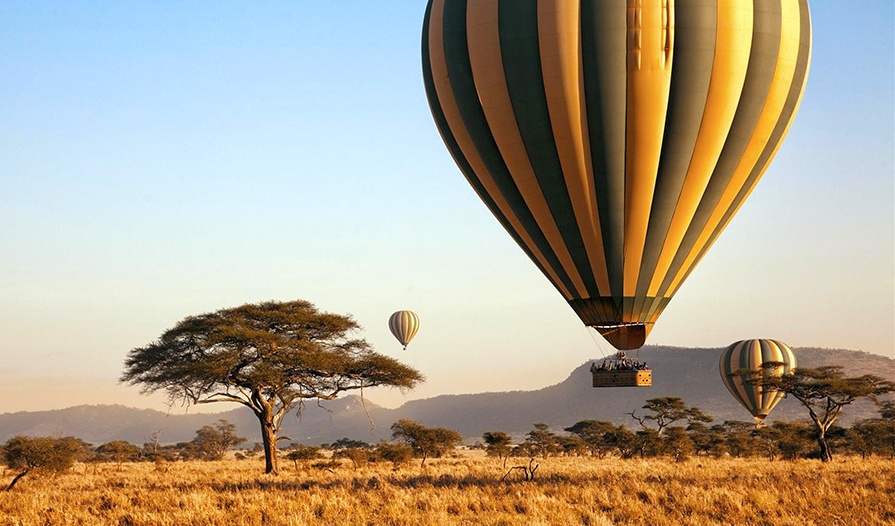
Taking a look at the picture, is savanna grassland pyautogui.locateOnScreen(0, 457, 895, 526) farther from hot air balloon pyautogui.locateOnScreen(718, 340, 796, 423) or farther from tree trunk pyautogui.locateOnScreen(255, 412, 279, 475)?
hot air balloon pyautogui.locateOnScreen(718, 340, 796, 423)

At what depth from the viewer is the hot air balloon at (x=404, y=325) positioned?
7462cm

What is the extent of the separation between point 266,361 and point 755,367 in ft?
145

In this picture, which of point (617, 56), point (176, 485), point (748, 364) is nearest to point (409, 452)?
point (176, 485)

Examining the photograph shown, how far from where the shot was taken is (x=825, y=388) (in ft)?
171

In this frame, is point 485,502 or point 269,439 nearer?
point 485,502

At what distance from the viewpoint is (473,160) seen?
28281 mm

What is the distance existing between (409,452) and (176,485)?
2024cm

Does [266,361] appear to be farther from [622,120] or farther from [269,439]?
[622,120]

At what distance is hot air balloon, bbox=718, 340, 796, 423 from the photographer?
6544 centimetres

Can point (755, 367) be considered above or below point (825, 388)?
above

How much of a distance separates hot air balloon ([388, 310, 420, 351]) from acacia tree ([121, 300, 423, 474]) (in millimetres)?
35672

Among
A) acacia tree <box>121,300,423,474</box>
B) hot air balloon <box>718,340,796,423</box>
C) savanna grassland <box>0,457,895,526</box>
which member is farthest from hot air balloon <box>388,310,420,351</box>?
savanna grassland <box>0,457,895,526</box>

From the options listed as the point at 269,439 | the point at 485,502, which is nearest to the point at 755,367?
the point at 269,439

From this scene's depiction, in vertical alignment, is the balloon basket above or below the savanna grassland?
above
